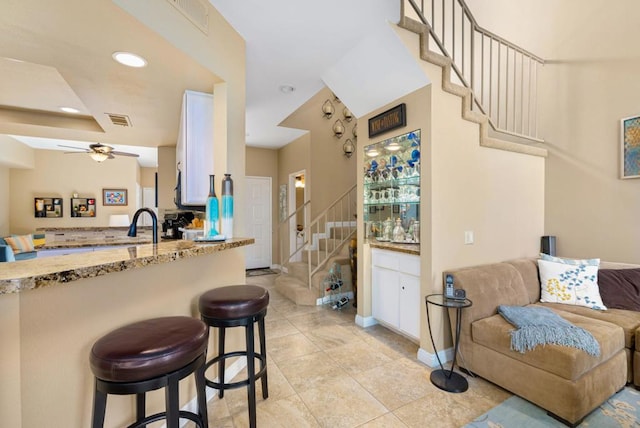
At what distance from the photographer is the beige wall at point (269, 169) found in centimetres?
629

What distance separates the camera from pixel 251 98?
3.60m

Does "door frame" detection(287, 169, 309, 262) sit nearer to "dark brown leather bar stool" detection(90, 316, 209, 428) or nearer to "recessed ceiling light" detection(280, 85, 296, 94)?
"recessed ceiling light" detection(280, 85, 296, 94)

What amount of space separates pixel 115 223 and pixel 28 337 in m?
7.65

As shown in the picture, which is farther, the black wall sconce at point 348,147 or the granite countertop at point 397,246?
the black wall sconce at point 348,147

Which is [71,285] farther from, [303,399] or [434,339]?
[434,339]

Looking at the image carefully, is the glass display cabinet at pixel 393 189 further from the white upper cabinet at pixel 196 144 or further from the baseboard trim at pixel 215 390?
the baseboard trim at pixel 215 390

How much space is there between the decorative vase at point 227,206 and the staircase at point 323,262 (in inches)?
83.0

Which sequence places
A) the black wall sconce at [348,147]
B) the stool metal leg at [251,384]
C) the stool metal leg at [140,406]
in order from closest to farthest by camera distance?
the stool metal leg at [140,406] → the stool metal leg at [251,384] → the black wall sconce at [348,147]

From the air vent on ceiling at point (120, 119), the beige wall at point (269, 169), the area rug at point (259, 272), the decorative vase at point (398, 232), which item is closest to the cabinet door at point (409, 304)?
the decorative vase at point (398, 232)

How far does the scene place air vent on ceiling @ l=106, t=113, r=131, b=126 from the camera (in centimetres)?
315

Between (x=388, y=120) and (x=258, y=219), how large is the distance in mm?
4234

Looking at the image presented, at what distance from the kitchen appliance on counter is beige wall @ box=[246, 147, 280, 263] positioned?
1.77m

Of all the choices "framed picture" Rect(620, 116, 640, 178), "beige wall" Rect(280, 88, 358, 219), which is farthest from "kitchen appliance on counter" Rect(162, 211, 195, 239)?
"framed picture" Rect(620, 116, 640, 178)

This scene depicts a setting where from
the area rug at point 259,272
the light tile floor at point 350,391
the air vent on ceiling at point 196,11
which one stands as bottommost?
the light tile floor at point 350,391
